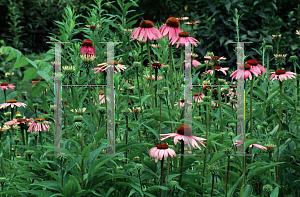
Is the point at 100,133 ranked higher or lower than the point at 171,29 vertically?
lower

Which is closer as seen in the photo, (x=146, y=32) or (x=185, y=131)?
(x=185, y=131)

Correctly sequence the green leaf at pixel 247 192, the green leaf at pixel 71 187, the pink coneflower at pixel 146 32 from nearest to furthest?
the green leaf at pixel 71 187, the green leaf at pixel 247 192, the pink coneflower at pixel 146 32

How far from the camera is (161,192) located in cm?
150

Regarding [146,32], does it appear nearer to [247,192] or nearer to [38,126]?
[38,126]

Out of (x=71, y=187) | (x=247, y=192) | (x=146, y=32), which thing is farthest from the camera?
(x=146, y=32)

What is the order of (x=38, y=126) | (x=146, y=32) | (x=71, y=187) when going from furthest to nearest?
(x=38, y=126) → (x=146, y=32) → (x=71, y=187)

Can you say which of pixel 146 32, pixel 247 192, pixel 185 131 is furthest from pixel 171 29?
pixel 247 192

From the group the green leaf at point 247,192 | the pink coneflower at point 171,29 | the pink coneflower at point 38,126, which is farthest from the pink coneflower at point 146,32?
the green leaf at point 247,192

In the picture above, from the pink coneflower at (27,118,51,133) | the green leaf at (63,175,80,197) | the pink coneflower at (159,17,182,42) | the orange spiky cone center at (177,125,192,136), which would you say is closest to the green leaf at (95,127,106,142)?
the green leaf at (63,175,80,197)

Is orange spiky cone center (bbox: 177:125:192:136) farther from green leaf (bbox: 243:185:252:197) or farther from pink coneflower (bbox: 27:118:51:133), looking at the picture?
pink coneflower (bbox: 27:118:51:133)

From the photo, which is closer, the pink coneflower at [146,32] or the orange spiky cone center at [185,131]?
the orange spiky cone center at [185,131]

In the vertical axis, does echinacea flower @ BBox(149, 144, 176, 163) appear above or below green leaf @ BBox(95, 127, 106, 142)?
below

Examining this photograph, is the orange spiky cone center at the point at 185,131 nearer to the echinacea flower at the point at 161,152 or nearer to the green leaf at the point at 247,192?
the echinacea flower at the point at 161,152

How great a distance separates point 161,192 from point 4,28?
6.64m
